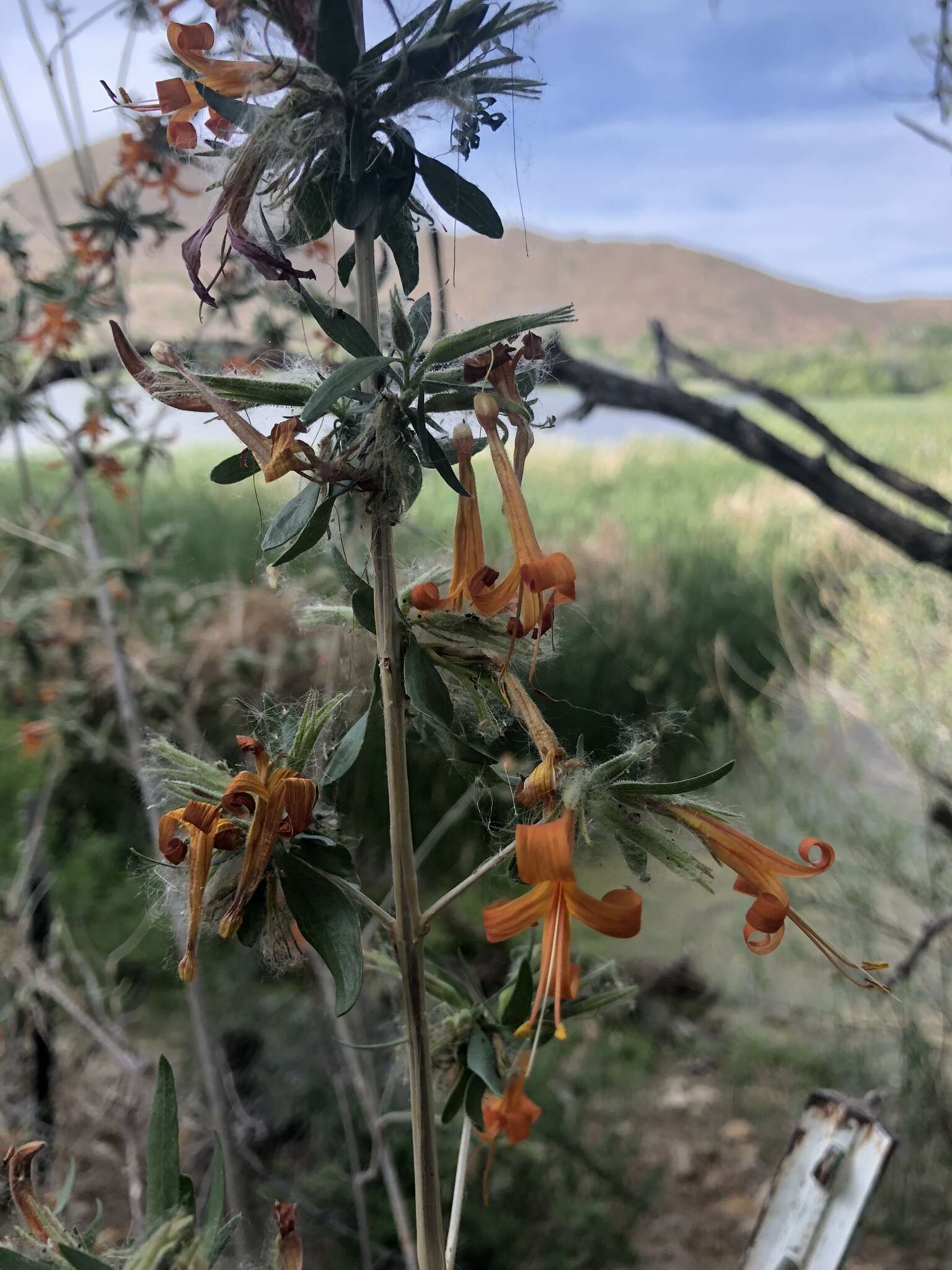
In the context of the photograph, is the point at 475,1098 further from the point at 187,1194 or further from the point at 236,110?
the point at 236,110

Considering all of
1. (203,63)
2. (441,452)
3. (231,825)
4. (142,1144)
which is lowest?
(142,1144)

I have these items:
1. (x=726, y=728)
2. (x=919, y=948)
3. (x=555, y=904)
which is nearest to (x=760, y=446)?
(x=919, y=948)

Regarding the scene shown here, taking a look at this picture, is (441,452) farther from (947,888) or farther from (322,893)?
(947,888)

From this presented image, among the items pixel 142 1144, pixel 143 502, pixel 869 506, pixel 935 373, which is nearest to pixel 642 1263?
pixel 142 1144

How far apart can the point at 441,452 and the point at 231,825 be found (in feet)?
0.41

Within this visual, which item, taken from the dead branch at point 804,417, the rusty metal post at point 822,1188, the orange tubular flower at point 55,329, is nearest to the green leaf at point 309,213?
the rusty metal post at point 822,1188

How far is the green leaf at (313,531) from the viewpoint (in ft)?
0.86

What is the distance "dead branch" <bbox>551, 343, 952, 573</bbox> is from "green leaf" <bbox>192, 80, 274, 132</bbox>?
86 cm

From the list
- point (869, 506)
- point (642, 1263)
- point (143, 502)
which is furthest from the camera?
point (143, 502)

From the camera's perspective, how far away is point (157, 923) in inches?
12.5

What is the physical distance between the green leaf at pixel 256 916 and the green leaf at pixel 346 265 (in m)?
0.19

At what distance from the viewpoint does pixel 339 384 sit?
0.23 m

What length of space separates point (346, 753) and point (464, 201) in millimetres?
181

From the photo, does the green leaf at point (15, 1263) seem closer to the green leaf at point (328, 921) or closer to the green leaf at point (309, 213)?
the green leaf at point (328, 921)
